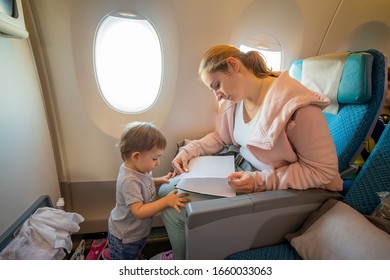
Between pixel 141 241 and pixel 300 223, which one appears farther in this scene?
pixel 141 241

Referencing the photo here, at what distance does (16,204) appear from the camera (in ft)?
3.26

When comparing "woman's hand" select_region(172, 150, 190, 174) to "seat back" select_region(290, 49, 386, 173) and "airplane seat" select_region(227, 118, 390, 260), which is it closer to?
"airplane seat" select_region(227, 118, 390, 260)

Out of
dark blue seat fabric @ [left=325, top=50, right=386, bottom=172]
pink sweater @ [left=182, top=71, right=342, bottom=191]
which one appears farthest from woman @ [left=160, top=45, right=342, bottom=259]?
dark blue seat fabric @ [left=325, top=50, right=386, bottom=172]

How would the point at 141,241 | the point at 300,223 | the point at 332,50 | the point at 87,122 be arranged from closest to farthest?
the point at 300,223 < the point at 141,241 < the point at 87,122 < the point at 332,50

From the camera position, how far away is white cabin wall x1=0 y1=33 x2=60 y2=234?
92cm

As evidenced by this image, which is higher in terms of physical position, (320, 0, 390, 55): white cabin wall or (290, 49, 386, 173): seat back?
(320, 0, 390, 55): white cabin wall

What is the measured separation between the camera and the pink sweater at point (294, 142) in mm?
774

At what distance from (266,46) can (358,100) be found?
2.58 ft

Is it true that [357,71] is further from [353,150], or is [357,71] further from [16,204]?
[16,204]

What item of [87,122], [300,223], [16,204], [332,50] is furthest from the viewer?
[332,50]

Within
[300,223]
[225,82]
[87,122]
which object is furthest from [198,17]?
[300,223]

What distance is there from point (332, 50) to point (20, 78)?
6.70 feet

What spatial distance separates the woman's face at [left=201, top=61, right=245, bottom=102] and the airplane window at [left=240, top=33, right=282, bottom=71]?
587mm

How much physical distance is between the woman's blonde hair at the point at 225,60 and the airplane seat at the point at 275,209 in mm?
387
